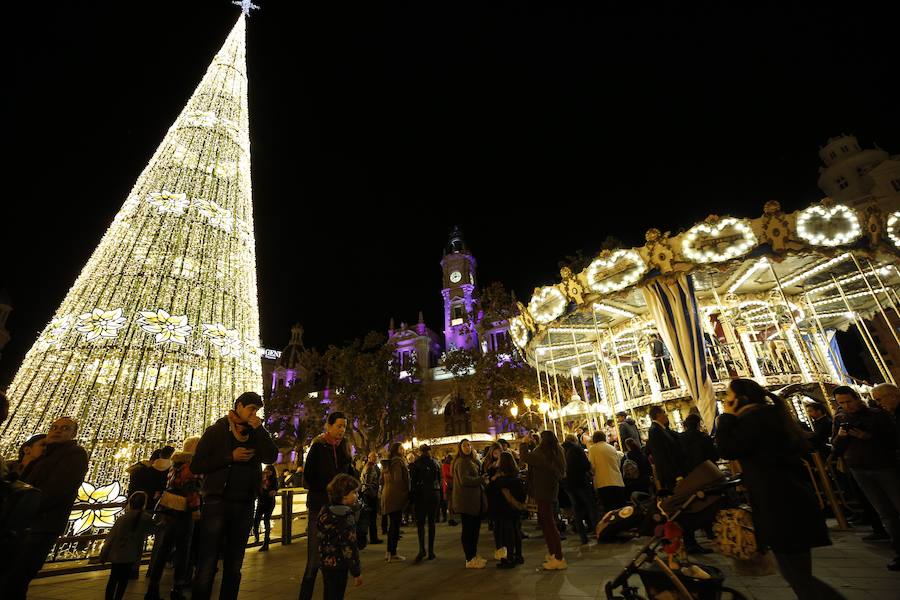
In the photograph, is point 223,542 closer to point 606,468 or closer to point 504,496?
point 504,496

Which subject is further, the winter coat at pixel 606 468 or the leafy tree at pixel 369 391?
the leafy tree at pixel 369 391

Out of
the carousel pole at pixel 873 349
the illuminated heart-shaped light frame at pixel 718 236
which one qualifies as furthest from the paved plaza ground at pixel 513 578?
the carousel pole at pixel 873 349

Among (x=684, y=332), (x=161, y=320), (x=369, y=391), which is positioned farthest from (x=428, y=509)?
(x=369, y=391)

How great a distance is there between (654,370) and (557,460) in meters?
10.2

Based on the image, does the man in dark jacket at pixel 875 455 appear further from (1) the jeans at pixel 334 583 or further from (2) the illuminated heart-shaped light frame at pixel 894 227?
(2) the illuminated heart-shaped light frame at pixel 894 227

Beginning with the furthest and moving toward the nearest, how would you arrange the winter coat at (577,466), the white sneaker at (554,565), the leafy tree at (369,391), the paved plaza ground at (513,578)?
the leafy tree at (369,391)
the winter coat at (577,466)
the white sneaker at (554,565)
the paved plaza ground at (513,578)

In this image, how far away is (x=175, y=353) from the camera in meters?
8.12

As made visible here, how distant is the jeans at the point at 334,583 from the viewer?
122 inches

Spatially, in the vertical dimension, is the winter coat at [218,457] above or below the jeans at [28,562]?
above

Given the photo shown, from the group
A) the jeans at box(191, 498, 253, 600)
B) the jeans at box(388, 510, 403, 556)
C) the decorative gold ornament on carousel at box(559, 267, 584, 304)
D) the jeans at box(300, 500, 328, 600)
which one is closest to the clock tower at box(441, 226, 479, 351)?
the decorative gold ornament on carousel at box(559, 267, 584, 304)

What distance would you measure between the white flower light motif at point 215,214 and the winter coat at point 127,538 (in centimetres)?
676

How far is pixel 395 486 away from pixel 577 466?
3.03m

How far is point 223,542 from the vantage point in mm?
3334

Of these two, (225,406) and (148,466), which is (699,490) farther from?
(225,406)
